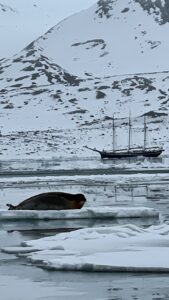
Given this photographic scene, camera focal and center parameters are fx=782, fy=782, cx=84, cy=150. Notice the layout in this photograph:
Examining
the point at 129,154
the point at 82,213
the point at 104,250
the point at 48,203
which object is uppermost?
the point at 129,154

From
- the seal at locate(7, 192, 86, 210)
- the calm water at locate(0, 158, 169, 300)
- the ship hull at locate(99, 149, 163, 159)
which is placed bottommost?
the calm water at locate(0, 158, 169, 300)

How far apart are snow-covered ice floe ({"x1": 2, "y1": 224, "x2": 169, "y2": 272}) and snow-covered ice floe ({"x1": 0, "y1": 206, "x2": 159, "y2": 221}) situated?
4.64 meters

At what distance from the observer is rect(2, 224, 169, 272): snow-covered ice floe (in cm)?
1527

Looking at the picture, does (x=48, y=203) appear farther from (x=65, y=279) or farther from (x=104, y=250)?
(x=65, y=279)

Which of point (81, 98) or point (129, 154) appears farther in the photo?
point (81, 98)

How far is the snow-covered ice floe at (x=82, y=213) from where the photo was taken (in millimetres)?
24594

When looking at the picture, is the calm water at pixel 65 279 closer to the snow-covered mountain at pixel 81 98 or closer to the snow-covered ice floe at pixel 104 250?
the snow-covered ice floe at pixel 104 250

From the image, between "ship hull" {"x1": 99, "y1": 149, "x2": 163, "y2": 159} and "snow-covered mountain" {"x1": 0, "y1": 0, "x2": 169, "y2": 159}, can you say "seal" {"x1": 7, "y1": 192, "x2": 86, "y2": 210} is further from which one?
"snow-covered mountain" {"x1": 0, "y1": 0, "x2": 169, "y2": 159}

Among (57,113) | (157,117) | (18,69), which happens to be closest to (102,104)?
(57,113)

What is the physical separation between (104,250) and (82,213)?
797 cm

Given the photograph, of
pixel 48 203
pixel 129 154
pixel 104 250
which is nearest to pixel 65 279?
pixel 104 250

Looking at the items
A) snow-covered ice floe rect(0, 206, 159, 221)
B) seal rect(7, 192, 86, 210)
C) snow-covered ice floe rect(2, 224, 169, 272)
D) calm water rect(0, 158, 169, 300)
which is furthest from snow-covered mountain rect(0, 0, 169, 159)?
snow-covered ice floe rect(2, 224, 169, 272)

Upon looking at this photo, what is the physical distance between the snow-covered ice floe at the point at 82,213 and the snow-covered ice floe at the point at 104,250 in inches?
183

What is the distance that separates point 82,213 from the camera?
2470 centimetres
